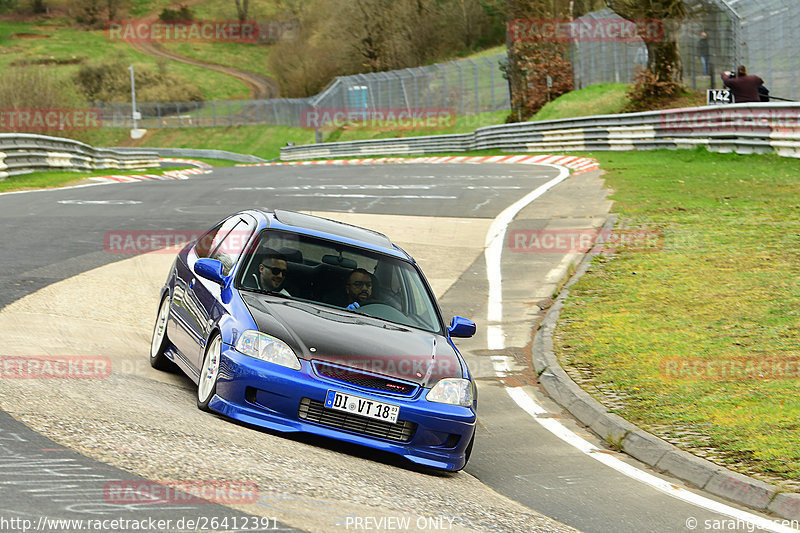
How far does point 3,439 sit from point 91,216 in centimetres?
1396

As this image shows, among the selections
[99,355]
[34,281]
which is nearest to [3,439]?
[99,355]

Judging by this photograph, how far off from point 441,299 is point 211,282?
592cm

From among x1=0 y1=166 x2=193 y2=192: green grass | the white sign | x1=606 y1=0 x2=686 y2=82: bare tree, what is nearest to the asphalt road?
x1=0 y1=166 x2=193 y2=192: green grass

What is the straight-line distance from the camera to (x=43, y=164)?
30281 mm

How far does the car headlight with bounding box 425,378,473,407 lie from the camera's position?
23.0ft

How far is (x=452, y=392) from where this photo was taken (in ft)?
23.4

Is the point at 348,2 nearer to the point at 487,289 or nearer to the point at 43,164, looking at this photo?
the point at 43,164

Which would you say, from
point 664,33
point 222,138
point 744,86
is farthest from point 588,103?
point 222,138

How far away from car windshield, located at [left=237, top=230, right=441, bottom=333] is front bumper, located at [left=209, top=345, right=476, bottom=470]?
108cm

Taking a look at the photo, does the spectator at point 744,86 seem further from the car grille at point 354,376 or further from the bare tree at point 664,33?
the car grille at point 354,376

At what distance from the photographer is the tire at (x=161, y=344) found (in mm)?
8781

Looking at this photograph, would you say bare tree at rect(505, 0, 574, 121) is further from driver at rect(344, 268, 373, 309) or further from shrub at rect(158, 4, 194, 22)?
shrub at rect(158, 4, 194, 22)

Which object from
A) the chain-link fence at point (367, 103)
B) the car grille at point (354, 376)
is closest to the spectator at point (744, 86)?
the car grille at point (354, 376)

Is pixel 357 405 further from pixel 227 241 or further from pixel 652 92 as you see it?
pixel 652 92
